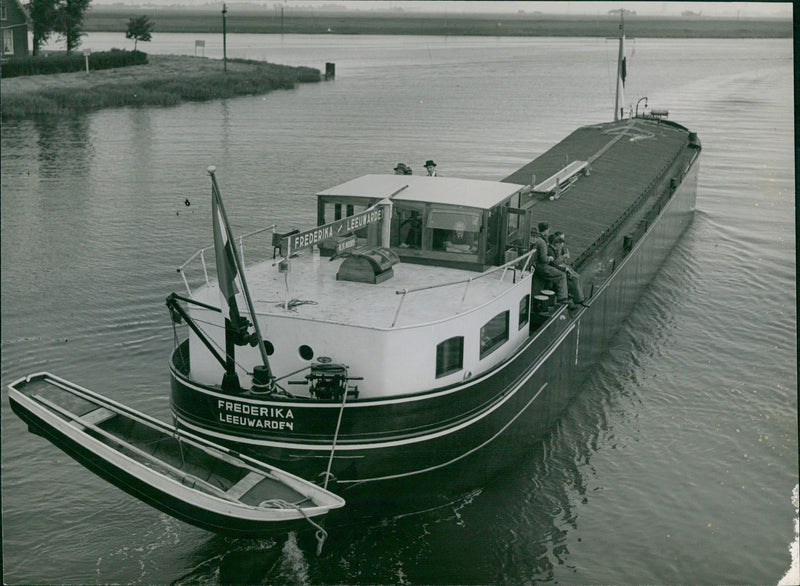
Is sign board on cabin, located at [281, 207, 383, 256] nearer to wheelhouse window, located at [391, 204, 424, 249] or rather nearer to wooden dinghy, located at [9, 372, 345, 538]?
wheelhouse window, located at [391, 204, 424, 249]

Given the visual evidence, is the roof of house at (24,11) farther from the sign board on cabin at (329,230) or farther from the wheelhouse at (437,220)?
the sign board on cabin at (329,230)

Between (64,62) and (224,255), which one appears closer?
(224,255)

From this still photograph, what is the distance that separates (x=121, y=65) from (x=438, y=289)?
62.3 m

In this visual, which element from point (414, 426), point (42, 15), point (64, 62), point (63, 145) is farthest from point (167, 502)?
point (42, 15)

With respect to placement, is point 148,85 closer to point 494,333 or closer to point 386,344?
point 494,333

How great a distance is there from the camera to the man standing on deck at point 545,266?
17.5 m

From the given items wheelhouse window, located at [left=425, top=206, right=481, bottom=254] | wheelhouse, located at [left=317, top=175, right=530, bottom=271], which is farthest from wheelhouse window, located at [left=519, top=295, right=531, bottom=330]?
wheelhouse window, located at [left=425, top=206, right=481, bottom=254]

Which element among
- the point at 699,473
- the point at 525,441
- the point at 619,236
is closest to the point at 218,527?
the point at 525,441

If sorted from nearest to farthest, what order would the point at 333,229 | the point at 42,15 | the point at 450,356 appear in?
the point at 450,356
the point at 333,229
the point at 42,15

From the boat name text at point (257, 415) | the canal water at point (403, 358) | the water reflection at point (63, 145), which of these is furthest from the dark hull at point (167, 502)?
the water reflection at point (63, 145)

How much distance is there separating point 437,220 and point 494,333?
2323 mm

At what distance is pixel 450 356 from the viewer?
14.1 metres

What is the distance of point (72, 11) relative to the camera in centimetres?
6575

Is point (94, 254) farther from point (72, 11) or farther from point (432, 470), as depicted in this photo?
point (72, 11)
